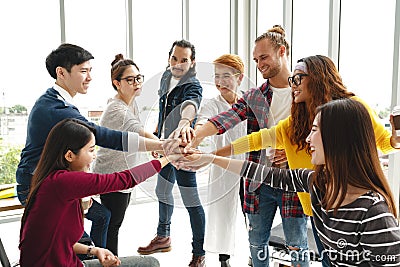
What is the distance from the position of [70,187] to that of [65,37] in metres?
2.50

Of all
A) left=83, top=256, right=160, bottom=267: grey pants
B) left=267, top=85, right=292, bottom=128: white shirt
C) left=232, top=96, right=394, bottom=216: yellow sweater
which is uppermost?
left=267, top=85, right=292, bottom=128: white shirt

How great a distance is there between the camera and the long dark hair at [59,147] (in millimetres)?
1433

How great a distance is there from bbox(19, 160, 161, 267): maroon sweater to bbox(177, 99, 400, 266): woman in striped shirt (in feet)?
1.24

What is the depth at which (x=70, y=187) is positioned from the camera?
53.7 inches

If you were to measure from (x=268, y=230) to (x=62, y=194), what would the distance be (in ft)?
3.04

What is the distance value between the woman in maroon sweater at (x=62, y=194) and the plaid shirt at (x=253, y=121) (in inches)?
9.3

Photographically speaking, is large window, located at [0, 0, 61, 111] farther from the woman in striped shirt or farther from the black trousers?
the woman in striped shirt

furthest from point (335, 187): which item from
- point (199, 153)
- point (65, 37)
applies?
point (65, 37)

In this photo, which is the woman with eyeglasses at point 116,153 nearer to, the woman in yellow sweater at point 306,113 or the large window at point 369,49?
the woman in yellow sweater at point 306,113

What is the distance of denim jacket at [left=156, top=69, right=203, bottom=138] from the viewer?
3.62ft

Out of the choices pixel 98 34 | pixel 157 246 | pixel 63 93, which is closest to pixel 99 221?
pixel 63 93

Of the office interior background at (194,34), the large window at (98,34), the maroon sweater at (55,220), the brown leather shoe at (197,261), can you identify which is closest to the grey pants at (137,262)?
the maroon sweater at (55,220)

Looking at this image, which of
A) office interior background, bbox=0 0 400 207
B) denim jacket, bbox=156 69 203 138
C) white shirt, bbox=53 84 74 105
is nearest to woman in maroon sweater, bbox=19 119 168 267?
denim jacket, bbox=156 69 203 138

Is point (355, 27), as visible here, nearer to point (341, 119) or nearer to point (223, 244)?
point (223, 244)
